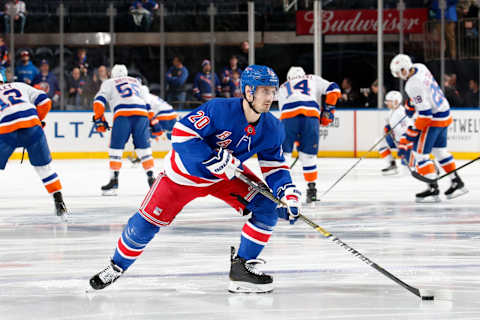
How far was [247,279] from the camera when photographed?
3.17 m

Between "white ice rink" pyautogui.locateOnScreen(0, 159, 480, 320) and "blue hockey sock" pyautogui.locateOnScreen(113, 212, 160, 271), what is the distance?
0.13 meters

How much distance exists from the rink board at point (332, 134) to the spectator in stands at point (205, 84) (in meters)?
0.84

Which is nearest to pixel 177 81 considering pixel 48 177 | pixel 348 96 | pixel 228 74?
pixel 228 74

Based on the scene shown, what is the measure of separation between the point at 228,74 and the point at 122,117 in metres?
4.92

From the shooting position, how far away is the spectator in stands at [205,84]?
39.1 ft

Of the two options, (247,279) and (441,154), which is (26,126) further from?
(441,154)

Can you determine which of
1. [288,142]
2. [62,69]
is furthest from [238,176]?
[62,69]

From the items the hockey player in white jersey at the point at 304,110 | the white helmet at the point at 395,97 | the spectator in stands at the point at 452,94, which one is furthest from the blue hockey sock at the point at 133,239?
the spectator in stands at the point at 452,94

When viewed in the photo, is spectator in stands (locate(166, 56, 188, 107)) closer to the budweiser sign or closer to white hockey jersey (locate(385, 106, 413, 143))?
the budweiser sign

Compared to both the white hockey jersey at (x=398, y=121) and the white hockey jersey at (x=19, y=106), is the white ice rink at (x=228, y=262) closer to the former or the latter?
the white hockey jersey at (x=19, y=106)

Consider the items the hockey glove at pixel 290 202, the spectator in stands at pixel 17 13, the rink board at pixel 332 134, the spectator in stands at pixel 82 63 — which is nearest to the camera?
the hockey glove at pixel 290 202

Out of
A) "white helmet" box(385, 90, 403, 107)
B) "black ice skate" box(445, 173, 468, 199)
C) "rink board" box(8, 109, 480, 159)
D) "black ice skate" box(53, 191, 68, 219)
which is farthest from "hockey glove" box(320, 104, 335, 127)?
"rink board" box(8, 109, 480, 159)

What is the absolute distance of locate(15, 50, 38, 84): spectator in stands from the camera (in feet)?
38.0

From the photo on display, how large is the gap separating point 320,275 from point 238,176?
0.70 m
